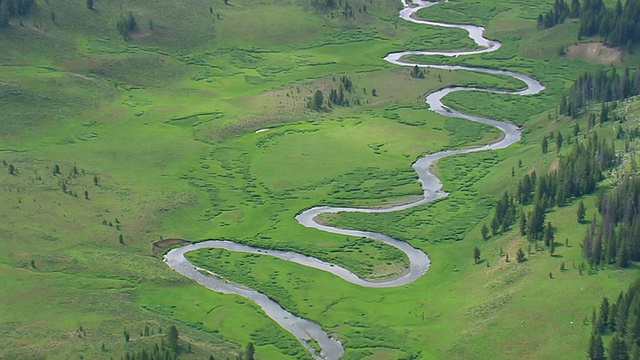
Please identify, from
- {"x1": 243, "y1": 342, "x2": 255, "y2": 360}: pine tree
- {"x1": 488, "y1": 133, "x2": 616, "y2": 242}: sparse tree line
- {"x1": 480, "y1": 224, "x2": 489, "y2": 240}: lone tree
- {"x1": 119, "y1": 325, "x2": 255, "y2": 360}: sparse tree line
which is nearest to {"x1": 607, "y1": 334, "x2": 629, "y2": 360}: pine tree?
{"x1": 488, "y1": 133, "x2": 616, "y2": 242}: sparse tree line

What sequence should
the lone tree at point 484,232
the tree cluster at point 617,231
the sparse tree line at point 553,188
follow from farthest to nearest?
the lone tree at point 484,232, the sparse tree line at point 553,188, the tree cluster at point 617,231

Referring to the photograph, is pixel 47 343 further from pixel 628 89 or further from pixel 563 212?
pixel 628 89

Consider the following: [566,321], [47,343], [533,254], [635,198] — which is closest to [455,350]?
[566,321]

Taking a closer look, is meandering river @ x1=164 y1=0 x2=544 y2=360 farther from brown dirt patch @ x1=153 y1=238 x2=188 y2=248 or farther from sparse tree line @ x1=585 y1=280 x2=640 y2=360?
sparse tree line @ x1=585 y1=280 x2=640 y2=360

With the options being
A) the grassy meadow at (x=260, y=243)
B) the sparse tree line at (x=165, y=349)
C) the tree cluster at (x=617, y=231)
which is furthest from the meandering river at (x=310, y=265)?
the tree cluster at (x=617, y=231)

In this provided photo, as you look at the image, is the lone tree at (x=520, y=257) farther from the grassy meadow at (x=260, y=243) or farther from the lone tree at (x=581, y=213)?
the lone tree at (x=581, y=213)

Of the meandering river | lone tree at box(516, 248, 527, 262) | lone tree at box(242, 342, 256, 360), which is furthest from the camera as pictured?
lone tree at box(516, 248, 527, 262)

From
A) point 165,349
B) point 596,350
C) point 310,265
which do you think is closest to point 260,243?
point 310,265
